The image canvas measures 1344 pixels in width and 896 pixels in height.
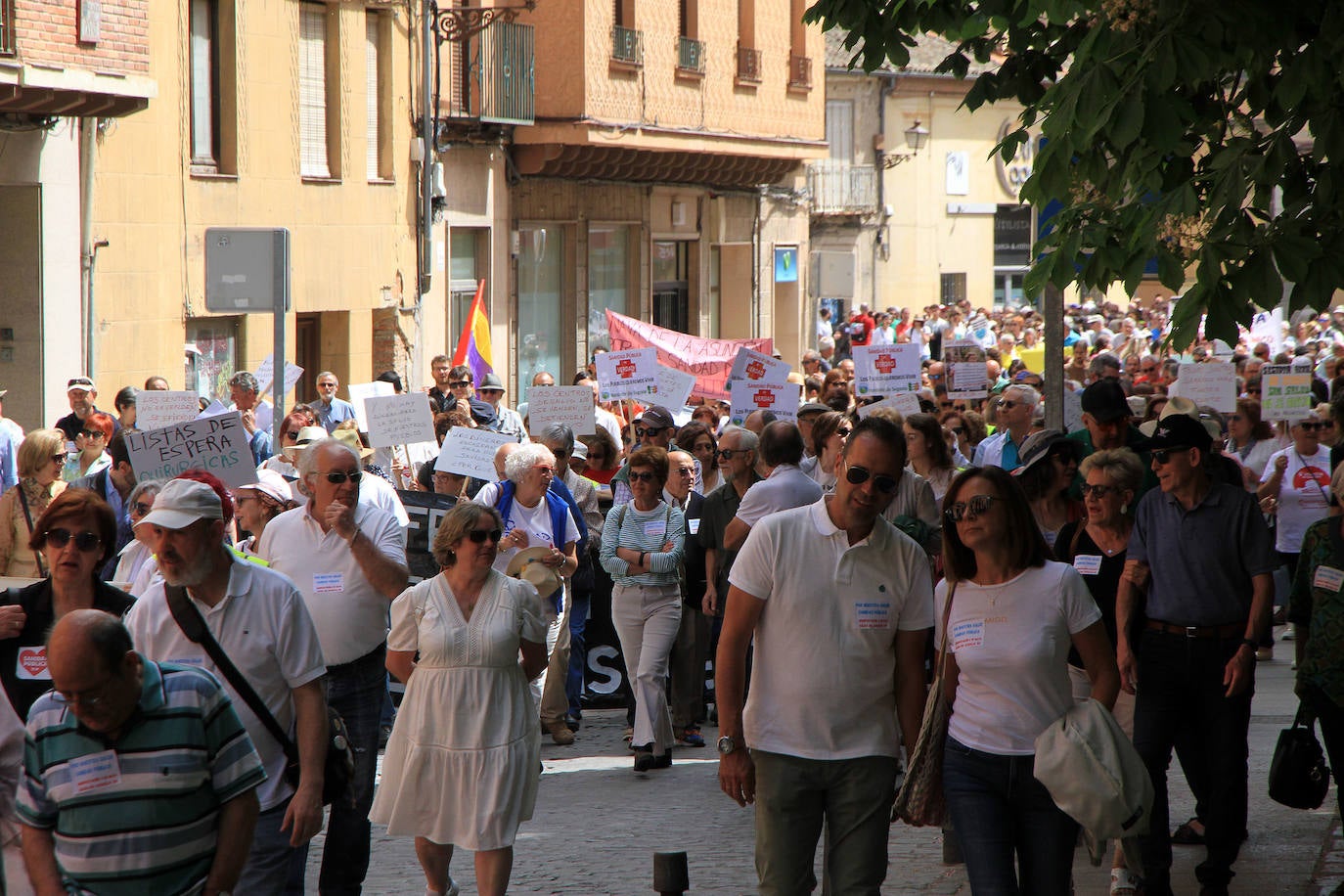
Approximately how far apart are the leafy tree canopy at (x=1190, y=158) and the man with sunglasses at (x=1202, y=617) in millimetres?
1111

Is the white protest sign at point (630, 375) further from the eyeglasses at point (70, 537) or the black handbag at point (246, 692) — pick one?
the eyeglasses at point (70, 537)

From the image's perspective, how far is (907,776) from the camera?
5.62m

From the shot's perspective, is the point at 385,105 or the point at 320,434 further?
the point at 385,105

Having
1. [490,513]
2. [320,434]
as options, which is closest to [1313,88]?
[490,513]

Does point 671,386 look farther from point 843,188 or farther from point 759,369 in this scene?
point 843,188

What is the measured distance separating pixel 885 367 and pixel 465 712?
11373 mm

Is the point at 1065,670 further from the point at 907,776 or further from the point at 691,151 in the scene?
the point at 691,151

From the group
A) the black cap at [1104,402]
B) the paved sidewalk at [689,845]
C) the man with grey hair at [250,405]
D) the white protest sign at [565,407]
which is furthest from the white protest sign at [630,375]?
the black cap at [1104,402]

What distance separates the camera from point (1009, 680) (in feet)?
17.9

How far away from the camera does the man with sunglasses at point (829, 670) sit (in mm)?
5527

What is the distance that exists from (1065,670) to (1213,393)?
12043 mm

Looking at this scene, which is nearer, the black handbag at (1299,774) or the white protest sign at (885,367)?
the black handbag at (1299,774)

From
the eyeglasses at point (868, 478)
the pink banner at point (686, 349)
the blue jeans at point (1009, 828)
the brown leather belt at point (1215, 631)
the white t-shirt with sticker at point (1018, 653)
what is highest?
the pink banner at point (686, 349)

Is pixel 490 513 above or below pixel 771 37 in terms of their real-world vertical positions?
below
